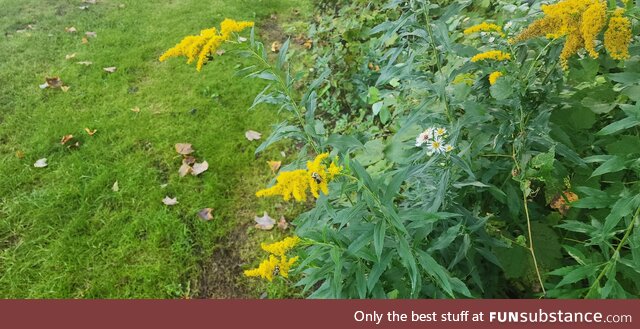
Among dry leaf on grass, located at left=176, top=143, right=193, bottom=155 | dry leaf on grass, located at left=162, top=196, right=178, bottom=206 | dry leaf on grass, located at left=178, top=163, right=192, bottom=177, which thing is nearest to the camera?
dry leaf on grass, located at left=162, top=196, right=178, bottom=206

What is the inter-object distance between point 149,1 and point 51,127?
2.85 metres

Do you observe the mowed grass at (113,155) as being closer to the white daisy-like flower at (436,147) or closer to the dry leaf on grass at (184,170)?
the dry leaf on grass at (184,170)

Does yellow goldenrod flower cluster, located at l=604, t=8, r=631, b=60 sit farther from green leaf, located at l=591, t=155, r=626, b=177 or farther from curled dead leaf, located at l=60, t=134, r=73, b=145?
curled dead leaf, located at l=60, t=134, r=73, b=145

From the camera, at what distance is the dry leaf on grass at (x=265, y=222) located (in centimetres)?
299

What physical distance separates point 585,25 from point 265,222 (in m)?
2.15

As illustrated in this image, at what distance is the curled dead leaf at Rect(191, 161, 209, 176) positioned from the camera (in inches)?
132

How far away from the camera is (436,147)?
5.34ft

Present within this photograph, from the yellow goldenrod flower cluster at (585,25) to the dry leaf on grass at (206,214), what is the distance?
2.24 metres

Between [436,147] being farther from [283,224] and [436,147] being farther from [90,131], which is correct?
[90,131]

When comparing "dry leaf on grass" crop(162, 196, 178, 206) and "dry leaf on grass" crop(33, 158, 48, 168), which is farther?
"dry leaf on grass" crop(33, 158, 48, 168)

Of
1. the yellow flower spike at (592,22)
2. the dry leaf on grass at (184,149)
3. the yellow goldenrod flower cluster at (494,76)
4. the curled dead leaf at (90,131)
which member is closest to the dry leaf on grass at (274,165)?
the dry leaf on grass at (184,149)

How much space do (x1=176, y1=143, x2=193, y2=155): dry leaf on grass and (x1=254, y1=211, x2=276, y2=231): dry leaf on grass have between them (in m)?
0.87

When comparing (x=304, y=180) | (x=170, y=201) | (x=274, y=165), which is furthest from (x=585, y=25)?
(x=170, y=201)

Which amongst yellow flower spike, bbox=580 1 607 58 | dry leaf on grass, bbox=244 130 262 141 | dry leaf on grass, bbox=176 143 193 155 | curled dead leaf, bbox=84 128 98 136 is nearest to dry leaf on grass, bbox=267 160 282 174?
dry leaf on grass, bbox=244 130 262 141
